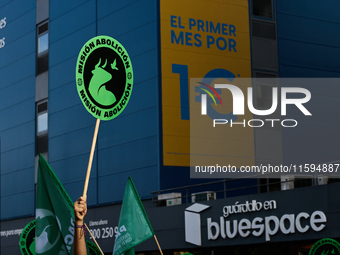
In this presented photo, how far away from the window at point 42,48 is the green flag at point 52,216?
24.1 m

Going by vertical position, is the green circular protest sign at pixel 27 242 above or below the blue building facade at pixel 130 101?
below

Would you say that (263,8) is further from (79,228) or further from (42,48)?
(79,228)

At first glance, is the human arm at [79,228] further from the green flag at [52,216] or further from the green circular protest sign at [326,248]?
the green circular protest sign at [326,248]

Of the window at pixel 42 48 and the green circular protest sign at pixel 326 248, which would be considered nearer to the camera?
the green circular protest sign at pixel 326 248

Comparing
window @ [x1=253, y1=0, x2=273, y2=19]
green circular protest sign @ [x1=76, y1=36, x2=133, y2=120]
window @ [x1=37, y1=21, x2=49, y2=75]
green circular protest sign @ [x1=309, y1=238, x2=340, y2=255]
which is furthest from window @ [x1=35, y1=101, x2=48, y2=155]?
green circular protest sign @ [x1=76, y1=36, x2=133, y2=120]

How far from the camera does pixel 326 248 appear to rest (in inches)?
658

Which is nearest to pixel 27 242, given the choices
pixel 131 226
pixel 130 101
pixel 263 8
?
pixel 131 226

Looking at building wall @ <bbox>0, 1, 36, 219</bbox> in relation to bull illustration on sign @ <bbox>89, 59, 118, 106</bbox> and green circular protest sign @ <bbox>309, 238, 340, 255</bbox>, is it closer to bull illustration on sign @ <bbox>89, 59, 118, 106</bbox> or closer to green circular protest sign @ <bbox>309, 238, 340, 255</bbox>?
green circular protest sign @ <bbox>309, 238, 340, 255</bbox>

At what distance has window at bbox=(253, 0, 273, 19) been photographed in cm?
2875

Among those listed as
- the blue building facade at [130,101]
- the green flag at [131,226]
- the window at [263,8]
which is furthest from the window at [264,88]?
the green flag at [131,226]

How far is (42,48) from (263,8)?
1086cm

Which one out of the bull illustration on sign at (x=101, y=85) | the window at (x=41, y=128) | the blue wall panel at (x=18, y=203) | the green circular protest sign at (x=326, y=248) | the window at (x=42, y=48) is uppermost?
the window at (x=42, y=48)

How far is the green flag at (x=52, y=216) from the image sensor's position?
8.43 metres

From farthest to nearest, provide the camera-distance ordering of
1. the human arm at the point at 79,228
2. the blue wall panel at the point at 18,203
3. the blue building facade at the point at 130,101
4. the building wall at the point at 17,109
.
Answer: the building wall at the point at 17,109 < the blue wall panel at the point at 18,203 < the blue building facade at the point at 130,101 < the human arm at the point at 79,228
